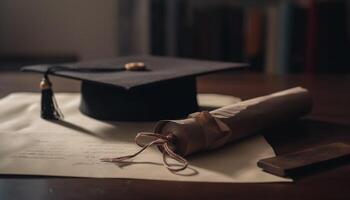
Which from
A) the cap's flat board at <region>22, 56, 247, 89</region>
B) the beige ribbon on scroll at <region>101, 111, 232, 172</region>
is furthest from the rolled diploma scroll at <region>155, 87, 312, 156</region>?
the cap's flat board at <region>22, 56, 247, 89</region>

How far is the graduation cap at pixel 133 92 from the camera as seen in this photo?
735 mm

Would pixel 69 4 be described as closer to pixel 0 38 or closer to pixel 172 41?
pixel 0 38

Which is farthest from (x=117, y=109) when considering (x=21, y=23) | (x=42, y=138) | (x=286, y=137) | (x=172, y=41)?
(x=21, y=23)

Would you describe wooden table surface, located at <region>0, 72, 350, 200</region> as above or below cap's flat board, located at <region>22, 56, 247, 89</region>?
below

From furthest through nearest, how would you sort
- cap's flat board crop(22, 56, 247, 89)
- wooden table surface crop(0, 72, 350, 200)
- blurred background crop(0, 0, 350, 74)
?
blurred background crop(0, 0, 350, 74) → cap's flat board crop(22, 56, 247, 89) → wooden table surface crop(0, 72, 350, 200)

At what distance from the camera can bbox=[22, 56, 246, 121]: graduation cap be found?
0.73 metres

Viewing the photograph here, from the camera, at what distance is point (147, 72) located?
0.79 m

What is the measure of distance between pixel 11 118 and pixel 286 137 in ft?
1.27

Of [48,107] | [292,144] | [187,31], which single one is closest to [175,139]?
[292,144]

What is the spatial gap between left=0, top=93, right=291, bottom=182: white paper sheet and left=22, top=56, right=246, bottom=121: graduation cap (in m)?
0.02

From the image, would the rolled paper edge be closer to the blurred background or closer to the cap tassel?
the cap tassel

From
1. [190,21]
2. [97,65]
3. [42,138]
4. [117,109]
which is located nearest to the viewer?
[42,138]

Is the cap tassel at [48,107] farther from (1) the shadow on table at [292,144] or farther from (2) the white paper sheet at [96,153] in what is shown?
(1) the shadow on table at [292,144]

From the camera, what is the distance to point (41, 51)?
207 centimetres
